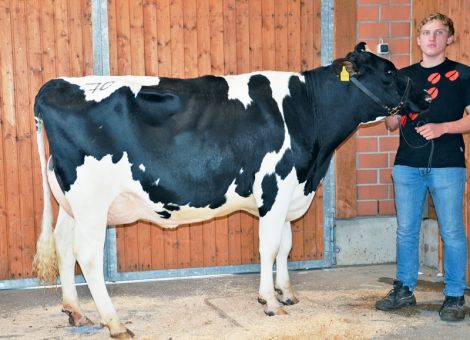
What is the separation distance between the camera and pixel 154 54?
5750 mm

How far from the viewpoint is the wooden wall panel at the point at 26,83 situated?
5.49 metres

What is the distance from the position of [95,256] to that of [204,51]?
7.56ft

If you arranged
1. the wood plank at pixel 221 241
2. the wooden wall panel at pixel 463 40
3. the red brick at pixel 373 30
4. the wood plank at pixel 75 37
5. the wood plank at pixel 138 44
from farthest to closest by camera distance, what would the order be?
the red brick at pixel 373 30, the wood plank at pixel 221 241, the wood plank at pixel 138 44, the wood plank at pixel 75 37, the wooden wall panel at pixel 463 40

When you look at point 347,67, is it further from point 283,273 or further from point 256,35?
point 283,273

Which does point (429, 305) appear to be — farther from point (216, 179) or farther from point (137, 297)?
point (137, 297)

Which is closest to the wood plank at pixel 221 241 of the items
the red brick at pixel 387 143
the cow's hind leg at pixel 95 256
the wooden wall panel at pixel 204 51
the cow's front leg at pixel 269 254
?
the wooden wall panel at pixel 204 51

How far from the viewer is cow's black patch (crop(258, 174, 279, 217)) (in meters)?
4.66

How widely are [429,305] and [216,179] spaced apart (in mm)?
1874

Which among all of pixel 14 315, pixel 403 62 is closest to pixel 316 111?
pixel 403 62

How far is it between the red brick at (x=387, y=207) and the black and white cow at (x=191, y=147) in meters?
1.58

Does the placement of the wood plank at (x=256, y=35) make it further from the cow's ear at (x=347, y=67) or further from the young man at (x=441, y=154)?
the young man at (x=441, y=154)

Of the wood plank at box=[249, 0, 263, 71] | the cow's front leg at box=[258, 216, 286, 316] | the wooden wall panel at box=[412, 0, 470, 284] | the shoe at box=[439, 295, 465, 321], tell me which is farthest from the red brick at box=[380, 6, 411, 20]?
the shoe at box=[439, 295, 465, 321]

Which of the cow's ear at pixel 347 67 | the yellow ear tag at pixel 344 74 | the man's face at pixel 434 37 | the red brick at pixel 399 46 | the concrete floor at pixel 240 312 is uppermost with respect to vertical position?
the red brick at pixel 399 46

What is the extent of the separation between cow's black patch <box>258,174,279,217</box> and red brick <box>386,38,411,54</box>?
2.34m
